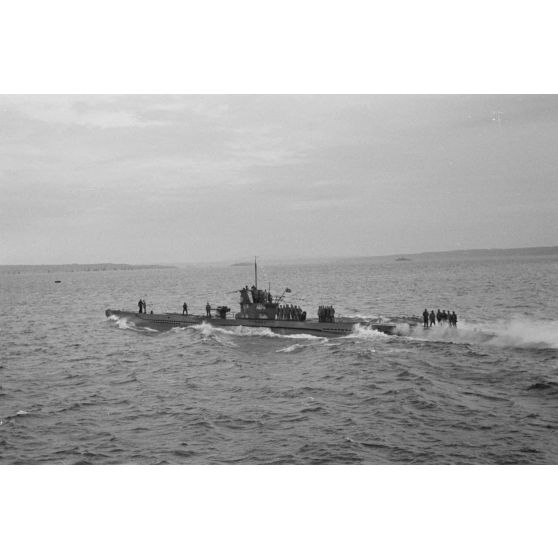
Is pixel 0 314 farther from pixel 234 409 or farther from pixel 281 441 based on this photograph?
pixel 281 441

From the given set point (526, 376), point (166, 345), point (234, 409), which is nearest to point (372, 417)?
point (234, 409)

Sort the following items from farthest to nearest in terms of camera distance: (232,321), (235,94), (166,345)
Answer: (232,321), (166,345), (235,94)

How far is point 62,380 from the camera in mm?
24453

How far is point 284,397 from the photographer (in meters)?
20.8

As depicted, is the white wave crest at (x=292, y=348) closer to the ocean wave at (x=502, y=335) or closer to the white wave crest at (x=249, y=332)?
the white wave crest at (x=249, y=332)

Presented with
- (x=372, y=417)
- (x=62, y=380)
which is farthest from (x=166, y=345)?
(x=372, y=417)

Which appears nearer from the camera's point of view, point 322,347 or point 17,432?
point 17,432

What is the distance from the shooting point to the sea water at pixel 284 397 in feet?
50.0

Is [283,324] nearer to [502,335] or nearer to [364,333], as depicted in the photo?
[364,333]

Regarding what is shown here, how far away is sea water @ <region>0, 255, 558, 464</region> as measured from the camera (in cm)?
1523

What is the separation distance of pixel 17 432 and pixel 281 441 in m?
8.23

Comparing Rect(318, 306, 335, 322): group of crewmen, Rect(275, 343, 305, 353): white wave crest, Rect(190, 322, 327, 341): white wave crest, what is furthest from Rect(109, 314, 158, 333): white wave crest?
Rect(275, 343, 305, 353): white wave crest

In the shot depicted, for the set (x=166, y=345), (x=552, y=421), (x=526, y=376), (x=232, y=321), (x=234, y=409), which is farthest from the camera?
(x=232, y=321)

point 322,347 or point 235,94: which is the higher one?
point 235,94
